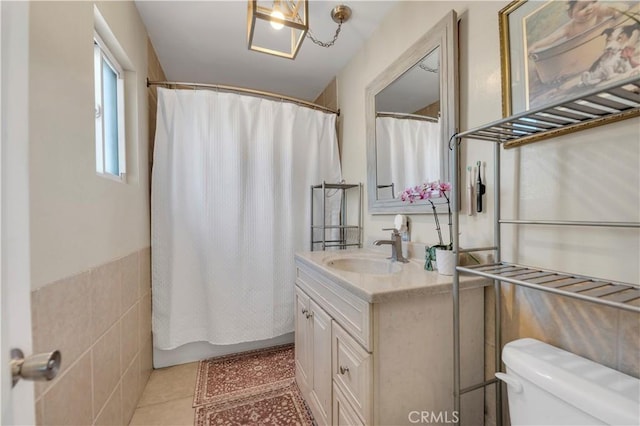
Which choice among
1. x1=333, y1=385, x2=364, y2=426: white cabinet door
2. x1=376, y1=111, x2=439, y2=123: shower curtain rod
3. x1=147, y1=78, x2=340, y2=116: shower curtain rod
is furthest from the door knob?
x1=147, y1=78, x2=340, y2=116: shower curtain rod

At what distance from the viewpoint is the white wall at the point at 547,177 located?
2.36 feet

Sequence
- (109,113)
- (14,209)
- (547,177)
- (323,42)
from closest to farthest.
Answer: (14,209), (547,177), (109,113), (323,42)

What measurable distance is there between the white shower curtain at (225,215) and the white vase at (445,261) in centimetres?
121

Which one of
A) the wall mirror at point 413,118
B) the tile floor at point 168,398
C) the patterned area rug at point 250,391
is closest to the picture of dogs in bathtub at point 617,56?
the wall mirror at point 413,118

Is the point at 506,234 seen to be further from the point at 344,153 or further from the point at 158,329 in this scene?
the point at 158,329

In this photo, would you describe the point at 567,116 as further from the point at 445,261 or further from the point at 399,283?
the point at 399,283

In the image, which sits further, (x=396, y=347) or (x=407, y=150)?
(x=407, y=150)

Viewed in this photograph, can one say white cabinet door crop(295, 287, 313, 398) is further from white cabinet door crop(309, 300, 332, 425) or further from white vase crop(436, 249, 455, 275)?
white vase crop(436, 249, 455, 275)

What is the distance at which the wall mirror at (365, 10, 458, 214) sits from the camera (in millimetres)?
1205

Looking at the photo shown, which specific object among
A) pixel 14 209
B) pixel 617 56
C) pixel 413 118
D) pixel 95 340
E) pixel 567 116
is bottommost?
pixel 95 340

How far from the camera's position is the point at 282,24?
43.9 inches

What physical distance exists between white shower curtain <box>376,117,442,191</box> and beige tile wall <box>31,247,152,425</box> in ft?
4.95

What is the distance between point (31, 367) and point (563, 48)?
145cm

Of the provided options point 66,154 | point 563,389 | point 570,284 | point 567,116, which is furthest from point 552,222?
→ point 66,154
